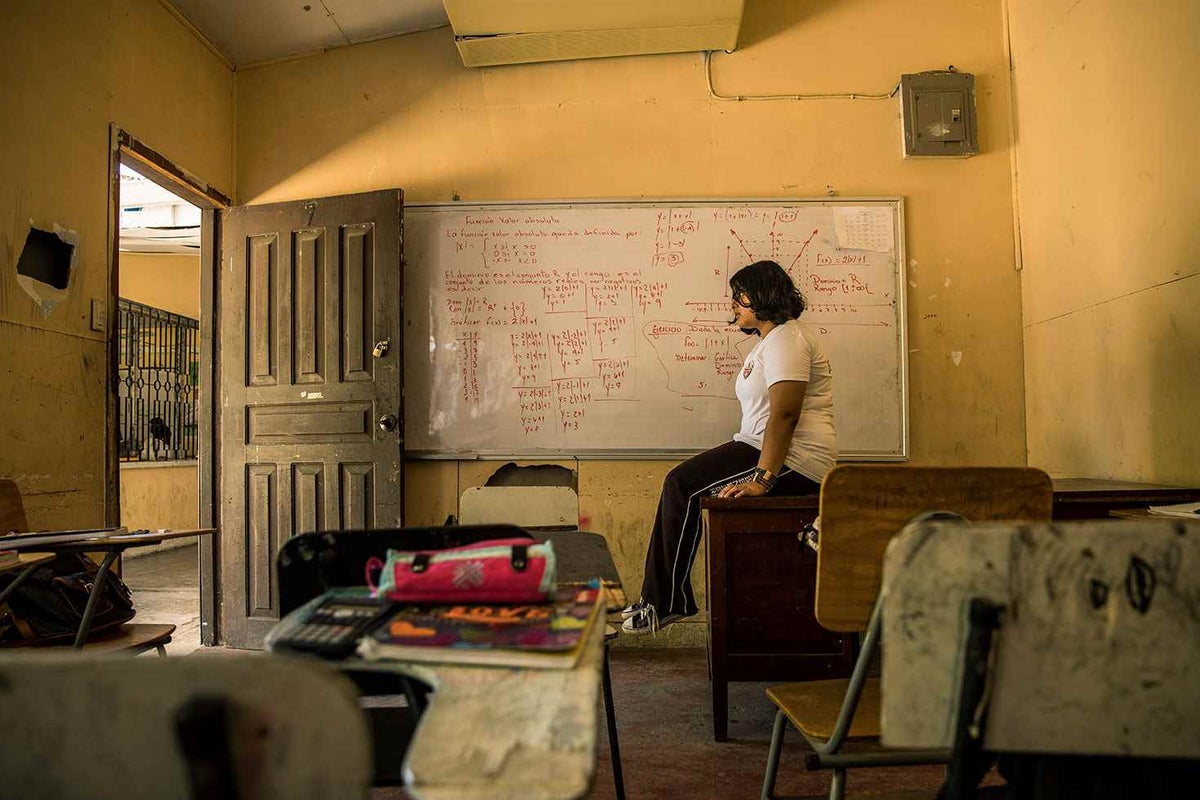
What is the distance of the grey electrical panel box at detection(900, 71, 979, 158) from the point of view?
3873 millimetres

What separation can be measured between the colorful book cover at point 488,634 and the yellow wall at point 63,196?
2493 mm

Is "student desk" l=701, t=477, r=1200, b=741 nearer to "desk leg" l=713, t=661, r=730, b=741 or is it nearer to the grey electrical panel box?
"desk leg" l=713, t=661, r=730, b=741

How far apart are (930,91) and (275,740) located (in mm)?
4146

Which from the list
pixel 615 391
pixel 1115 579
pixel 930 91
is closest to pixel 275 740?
pixel 1115 579

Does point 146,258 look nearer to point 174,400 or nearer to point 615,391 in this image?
point 174,400

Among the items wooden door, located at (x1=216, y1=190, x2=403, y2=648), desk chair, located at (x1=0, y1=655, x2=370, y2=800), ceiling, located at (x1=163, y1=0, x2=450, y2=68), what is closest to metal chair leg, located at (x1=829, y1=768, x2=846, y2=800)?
desk chair, located at (x1=0, y1=655, x2=370, y2=800)

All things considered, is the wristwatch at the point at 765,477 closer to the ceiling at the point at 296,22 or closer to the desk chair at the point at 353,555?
the desk chair at the point at 353,555

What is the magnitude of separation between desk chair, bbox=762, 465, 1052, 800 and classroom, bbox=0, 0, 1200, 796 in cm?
182

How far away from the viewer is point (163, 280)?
314 inches

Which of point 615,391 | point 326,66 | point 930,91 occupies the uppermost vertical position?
point 326,66

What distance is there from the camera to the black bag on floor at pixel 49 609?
2.20m

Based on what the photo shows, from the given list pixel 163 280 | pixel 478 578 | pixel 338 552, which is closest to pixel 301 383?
pixel 338 552

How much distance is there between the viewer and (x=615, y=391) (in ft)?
12.8

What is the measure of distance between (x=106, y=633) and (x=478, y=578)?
6.25 ft
